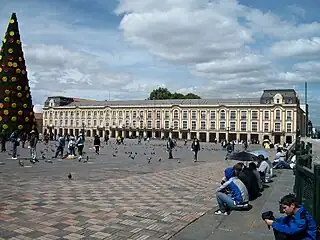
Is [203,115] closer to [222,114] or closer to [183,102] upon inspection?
[222,114]

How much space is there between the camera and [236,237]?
562 centimetres

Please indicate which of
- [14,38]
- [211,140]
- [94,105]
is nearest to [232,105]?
[211,140]

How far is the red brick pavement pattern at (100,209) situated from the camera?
18.6 ft

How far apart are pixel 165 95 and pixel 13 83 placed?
81.3 meters

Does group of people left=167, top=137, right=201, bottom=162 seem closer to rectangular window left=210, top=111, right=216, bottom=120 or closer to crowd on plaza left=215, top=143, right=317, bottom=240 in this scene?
crowd on plaza left=215, top=143, right=317, bottom=240

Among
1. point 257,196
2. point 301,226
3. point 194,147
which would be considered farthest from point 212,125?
point 301,226

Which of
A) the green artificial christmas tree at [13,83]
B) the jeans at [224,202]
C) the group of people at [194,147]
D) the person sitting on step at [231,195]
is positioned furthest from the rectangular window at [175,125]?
the jeans at [224,202]

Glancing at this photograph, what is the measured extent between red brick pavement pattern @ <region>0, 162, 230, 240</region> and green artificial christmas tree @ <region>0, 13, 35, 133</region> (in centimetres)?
2163

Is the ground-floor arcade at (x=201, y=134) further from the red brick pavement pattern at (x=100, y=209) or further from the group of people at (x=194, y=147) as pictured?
the red brick pavement pattern at (x=100, y=209)

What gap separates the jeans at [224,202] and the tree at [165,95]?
10159 cm

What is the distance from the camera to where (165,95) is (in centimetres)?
11069

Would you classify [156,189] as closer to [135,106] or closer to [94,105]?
[135,106]

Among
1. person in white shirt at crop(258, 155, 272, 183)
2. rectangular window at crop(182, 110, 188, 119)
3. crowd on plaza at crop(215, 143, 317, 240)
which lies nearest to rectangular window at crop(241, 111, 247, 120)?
rectangular window at crop(182, 110, 188, 119)

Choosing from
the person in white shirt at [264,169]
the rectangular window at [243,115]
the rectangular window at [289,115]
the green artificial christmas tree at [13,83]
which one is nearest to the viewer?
the person in white shirt at [264,169]
